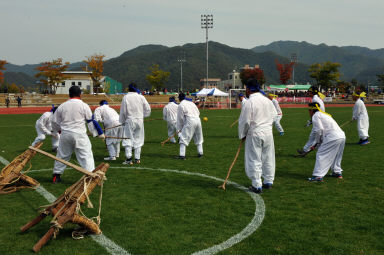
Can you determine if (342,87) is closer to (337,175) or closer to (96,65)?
(96,65)

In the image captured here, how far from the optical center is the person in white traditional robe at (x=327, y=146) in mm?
7270

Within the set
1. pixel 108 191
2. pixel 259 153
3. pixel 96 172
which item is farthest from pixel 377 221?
pixel 108 191

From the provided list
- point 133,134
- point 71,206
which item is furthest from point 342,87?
point 71,206

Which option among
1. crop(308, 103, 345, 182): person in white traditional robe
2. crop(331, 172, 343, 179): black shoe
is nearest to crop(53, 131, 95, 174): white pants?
crop(308, 103, 345, 182): person in white traditional robe

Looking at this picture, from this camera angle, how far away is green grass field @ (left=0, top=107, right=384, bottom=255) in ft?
13.6

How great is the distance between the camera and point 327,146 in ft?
23.9

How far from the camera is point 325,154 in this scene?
7.30 meters

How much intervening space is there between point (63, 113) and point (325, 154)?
18.7 ft

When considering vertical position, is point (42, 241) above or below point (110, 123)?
below

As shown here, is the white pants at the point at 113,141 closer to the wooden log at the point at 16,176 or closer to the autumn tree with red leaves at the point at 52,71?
the wooden log at the point at 16,176

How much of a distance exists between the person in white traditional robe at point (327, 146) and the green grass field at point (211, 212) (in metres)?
0.28

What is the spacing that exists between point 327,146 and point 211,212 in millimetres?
3458

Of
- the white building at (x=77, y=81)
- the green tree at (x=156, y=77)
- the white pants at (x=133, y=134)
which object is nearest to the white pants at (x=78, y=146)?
the white pants at (x=133, y=134)

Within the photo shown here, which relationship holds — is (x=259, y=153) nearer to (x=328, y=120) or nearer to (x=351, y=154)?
(x=328, y=120)
